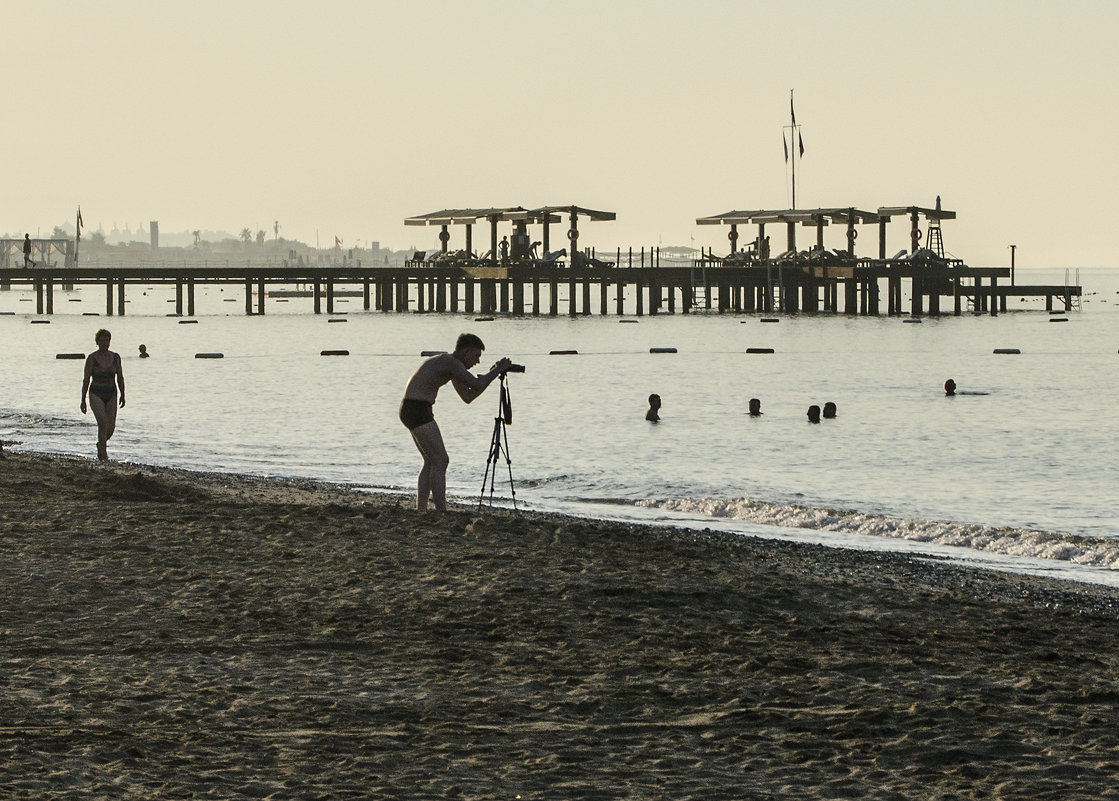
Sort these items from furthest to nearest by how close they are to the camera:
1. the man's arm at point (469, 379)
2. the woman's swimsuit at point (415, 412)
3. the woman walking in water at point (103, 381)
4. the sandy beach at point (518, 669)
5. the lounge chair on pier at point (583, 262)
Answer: the lounge chair on pier at point (583, 262) → the woman walking in water at point (103, 381) → the woman's swimsuit at point (415, 412) → the man's arm at point (469, 379) → the sandy beach at point (518, 669)

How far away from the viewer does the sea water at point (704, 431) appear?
57.6 ft

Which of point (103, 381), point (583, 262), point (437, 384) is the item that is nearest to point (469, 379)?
point (437, 384)

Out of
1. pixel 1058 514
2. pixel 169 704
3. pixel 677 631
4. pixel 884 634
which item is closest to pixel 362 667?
pixel 169 704

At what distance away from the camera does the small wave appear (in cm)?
1416

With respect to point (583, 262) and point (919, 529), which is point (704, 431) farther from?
point (583, 262)

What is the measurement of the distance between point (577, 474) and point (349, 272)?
6777cm

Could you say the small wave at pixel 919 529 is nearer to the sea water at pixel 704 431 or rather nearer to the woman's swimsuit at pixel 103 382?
the sea water at pixel 704 431

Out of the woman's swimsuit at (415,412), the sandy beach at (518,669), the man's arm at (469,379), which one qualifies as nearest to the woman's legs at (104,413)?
the sandy beach at (518,669)

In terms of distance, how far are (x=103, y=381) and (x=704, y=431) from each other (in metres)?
14.6

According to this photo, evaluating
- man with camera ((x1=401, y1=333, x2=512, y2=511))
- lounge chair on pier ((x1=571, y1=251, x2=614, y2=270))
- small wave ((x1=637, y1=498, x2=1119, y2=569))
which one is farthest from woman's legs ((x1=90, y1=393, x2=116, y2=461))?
lounge chair on pier ((x1=571, y1=251, x2=614, y2=270))

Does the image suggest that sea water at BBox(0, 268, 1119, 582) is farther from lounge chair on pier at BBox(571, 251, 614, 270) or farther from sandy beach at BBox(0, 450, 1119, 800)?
lounge chair on pier at BBox(571, 251, 614, 270)

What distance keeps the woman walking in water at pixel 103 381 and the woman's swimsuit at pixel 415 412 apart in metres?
6.26

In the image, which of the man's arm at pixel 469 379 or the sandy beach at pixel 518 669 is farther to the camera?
the man's arm at pixel 469 379

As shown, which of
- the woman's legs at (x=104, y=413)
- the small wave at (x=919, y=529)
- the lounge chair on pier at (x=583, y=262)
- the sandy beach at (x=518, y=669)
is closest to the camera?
the sandy beach at (x=518, y=669)
